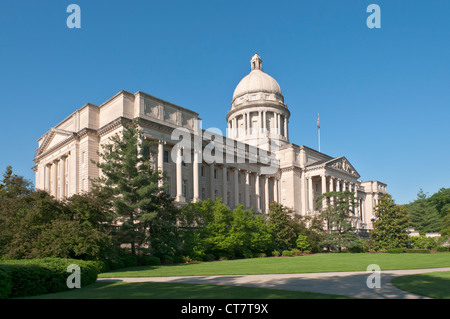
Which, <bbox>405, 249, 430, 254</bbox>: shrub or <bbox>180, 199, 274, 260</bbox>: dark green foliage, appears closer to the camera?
<bbox>180, 199, 274, 260</bbox>: dark green foliage

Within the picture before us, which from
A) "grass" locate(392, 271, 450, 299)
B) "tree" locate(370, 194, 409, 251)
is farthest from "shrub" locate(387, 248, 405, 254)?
"grass" locate(392, 271, 450, 299)

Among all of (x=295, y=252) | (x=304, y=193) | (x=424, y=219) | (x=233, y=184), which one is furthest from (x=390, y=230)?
(x=424, y=219)

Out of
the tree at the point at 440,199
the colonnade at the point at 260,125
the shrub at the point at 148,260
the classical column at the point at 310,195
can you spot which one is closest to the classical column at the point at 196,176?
the shrub at the point at 148,260

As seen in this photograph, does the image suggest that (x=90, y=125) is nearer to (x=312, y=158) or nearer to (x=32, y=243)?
(x=32, y=243)

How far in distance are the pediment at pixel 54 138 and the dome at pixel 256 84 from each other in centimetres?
4570

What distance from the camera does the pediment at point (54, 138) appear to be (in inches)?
1869

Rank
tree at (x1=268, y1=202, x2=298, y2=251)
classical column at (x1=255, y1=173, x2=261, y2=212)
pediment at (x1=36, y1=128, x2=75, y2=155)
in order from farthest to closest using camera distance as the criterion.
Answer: classical column at (x1=255, y1=173, x2=261, y2=212)
pediment at (x1=36, y1=128, x2=75, y2=155)
tree at (x1=268, y1=202, x2=298, y2=251)

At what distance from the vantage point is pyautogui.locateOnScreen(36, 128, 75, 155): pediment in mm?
47466

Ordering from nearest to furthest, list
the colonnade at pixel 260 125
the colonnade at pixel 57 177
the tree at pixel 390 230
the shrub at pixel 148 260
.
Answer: the shrub at pixel 148 260 → the colonnade at pixel 57 177 → the tree at pixel 390 230 → the colonnade at pixel 260 125

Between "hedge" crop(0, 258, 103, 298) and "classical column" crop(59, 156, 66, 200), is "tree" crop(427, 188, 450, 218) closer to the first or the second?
"classical column" crop(59, 156, 66, 200)

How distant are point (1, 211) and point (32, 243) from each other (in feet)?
16.5

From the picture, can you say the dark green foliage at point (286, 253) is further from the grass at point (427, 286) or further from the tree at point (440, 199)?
the tree at point (440, 199)

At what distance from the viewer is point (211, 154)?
173 ft

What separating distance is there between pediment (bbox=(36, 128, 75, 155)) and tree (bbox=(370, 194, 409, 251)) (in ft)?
143
